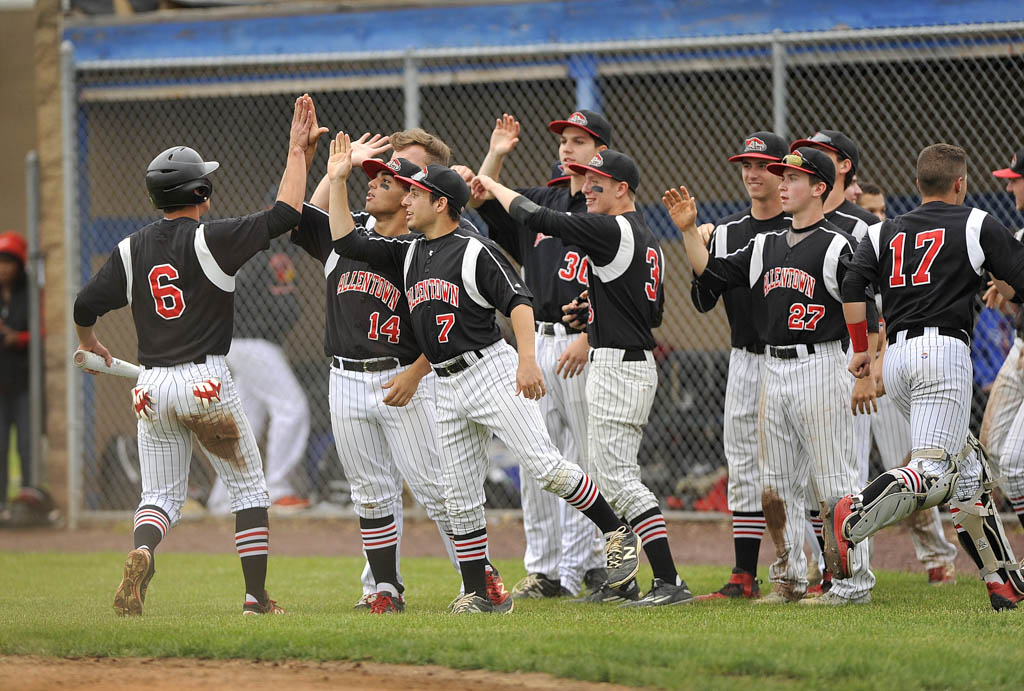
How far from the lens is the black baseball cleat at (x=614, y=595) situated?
530cm

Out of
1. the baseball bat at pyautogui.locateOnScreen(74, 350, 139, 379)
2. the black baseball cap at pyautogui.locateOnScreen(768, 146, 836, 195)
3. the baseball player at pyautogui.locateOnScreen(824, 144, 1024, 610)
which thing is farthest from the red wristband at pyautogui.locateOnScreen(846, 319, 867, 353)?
the baseball bat at pyautogui.locateOnScreen(74, 350, 139, 379)

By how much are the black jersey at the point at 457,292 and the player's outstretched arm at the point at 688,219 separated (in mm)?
870

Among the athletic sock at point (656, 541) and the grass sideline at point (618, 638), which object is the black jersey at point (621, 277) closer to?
the athletic sock at point (656, 541)

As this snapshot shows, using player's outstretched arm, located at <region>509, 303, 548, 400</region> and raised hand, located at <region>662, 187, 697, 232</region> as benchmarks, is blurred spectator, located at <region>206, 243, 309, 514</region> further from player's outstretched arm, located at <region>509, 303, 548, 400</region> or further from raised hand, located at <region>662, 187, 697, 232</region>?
player's outstretched arm, located at <region>509, 303, 548, 400</region>

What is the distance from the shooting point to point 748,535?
5.86 meters

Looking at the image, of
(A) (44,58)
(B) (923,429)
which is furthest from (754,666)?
(A) (44,58)

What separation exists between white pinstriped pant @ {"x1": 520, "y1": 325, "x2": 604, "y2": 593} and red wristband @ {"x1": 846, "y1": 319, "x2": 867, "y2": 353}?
1394 millimetres

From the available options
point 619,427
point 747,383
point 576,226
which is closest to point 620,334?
point 619,427

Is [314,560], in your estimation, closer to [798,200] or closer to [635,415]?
[635,415]

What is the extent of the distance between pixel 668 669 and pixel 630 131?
7.20 metres

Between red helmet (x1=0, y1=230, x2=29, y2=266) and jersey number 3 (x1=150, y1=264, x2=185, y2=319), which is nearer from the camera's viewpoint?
jersey number 3 (x1=150, y1=264, x2=185, y2=319)

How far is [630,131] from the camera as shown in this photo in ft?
34.4

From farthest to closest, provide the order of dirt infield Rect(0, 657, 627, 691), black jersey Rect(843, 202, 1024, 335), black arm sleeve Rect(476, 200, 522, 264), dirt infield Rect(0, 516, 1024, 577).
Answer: dirt infield Rect(0, 516, 1024, 577) < black arm sleeve Rect(476, 200, 522, 264) < black jersey Rect(843, 202, 1024, 335) < dirt infield Rect(0, 657, 627, 691)

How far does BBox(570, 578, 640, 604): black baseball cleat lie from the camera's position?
17.4 feet
